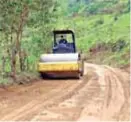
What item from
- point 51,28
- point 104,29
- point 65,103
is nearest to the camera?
point 65,103

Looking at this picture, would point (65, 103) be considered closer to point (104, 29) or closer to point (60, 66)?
point (60, 66)

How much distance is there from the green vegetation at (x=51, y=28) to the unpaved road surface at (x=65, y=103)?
368 centimetres

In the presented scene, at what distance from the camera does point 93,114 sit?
1223cm

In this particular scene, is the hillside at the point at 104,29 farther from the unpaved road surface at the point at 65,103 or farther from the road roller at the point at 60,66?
the unpaved road surface at the point at 65,103

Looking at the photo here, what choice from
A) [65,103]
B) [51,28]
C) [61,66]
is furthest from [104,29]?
[65,103]

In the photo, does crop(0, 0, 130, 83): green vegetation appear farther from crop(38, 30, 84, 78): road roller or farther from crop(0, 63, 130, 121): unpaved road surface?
crop(0, 63, 130, 121): unpaved road surface

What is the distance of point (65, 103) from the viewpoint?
14312 millimetres

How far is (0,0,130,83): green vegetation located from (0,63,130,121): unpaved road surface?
368 cm

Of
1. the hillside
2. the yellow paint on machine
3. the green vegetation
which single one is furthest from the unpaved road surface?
the hillside

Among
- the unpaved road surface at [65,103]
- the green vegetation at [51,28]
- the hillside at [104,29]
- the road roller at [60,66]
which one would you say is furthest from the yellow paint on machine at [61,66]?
the hillside at [104,29]

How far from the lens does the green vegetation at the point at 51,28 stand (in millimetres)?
22203

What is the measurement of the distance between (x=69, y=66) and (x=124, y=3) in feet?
215

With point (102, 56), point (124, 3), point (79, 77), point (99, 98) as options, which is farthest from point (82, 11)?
point (99, 98)

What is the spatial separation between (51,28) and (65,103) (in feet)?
56.3
